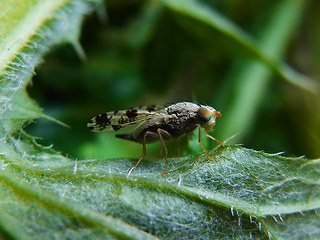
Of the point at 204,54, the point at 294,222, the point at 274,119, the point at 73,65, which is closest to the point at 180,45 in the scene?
the point at 204,54

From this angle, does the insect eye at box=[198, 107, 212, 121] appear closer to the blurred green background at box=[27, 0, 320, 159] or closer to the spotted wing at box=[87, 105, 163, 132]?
the spotted wing at box=[87, 105, 163, 132]

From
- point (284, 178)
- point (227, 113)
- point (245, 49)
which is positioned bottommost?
point (227, 113)

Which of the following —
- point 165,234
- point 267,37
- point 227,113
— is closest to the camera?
point 165,234

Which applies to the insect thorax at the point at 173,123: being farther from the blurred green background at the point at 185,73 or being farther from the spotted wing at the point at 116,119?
the blurred green background at the point at 185,73

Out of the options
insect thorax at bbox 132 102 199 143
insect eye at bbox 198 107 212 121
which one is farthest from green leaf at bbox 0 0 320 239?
insect thorax at bbox 132 102 199 143

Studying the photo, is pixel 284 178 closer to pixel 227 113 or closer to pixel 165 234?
pixel 165 234

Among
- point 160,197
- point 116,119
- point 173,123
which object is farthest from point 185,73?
point 160,197

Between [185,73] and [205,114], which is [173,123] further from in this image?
[185,73]
